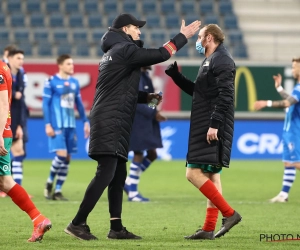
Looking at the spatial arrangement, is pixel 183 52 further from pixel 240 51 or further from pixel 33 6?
pixel 33 6

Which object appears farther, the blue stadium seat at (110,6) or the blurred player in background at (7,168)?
the blue stadium seat at (110,6)

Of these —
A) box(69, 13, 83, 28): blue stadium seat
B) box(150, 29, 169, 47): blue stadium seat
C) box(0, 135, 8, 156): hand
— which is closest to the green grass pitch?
box(0, 135, 8, 156): hand

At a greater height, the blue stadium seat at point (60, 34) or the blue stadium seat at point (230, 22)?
the blue stadium seat at point (230, 22)

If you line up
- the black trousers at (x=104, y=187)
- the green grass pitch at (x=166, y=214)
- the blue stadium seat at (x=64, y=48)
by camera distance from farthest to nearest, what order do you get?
1. the blue stadium seat at (x=64, y=48)
2. the black trousers at (x=104, y=187)
3. the green grass pitch at (x=166, y=214)

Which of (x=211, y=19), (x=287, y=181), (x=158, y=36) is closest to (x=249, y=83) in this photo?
(x=158, y=36)

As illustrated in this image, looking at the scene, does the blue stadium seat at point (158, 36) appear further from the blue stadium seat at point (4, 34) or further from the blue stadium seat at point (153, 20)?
the blue stadium seat at point (4, 34)

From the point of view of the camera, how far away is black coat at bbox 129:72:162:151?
11.2 meters

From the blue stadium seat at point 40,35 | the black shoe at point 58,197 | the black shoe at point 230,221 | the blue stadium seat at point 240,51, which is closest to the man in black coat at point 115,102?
the black shoe at point 230,221

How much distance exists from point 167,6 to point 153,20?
0.94 meters

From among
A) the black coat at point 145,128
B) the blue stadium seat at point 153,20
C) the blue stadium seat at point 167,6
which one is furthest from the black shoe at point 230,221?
the blue stadium seat at point 167,6

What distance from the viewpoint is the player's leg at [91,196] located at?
692 centimetres

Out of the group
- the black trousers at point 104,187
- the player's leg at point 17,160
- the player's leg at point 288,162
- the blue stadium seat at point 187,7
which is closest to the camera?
the black trousers at point 104,187

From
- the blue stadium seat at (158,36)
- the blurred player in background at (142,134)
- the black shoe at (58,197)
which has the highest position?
the blue stadium seat at (158,36)

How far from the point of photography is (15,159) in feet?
40.0
